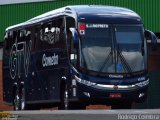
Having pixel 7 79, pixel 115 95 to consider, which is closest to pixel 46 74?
pixel 115 95

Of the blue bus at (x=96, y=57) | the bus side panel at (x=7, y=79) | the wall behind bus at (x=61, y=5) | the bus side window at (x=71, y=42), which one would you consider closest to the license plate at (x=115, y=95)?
the blue bus at (x=96, y=57)

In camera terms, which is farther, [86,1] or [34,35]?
[86,1]

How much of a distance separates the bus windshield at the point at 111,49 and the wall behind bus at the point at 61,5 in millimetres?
13776

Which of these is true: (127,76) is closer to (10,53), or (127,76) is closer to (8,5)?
(10,53)

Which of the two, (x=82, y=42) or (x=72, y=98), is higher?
(x=82, y=42)

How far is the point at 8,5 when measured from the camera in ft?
151

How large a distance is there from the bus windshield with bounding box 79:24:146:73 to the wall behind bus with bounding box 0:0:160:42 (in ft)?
45.2

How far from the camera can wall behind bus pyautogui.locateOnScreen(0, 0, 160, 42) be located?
38.2m

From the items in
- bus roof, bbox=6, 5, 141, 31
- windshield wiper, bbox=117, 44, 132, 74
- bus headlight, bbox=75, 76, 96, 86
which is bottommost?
bus headlight, bbox=75, 76, 96, 86

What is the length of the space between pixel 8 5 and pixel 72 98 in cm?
2280

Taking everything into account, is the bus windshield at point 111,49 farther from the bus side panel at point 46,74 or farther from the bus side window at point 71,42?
the bus side panel at point 46,74

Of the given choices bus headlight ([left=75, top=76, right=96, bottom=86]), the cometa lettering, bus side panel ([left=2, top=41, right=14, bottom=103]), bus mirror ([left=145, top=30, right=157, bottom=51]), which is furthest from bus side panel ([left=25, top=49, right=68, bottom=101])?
bus mirror ([left=145, top=30, right=157, bottom=51])

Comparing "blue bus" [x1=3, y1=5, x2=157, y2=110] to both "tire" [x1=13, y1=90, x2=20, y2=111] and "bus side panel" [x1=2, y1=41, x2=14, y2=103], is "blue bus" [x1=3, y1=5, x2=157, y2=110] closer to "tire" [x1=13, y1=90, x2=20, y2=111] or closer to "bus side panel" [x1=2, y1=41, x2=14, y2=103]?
"tire" [x1=13, y1=90, x2=20, y2=111]

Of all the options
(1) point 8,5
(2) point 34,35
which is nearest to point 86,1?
(1) point 8,5
